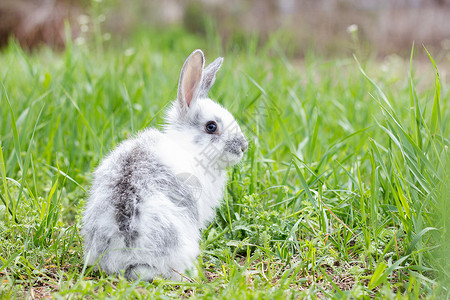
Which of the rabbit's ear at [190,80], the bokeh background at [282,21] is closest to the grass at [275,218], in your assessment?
the rabbit's ear at [190,80]

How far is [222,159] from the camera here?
2.82m

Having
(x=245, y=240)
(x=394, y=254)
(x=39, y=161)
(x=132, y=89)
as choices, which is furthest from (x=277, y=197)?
(x=132, y=89)

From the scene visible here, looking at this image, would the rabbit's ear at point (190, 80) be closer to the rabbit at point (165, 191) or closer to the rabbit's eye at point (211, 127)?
the rabbit at point (165, 191)

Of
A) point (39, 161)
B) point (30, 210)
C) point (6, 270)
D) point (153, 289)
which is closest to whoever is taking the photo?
point (153, 289)

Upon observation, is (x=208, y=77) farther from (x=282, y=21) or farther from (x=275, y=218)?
(x=282, y=21)

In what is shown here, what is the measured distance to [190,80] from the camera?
9.45ft

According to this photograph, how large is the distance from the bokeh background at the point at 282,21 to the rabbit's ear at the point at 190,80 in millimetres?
5475

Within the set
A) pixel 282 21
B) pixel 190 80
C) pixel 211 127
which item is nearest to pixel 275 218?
pixel 211 127

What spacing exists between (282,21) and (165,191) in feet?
23.9

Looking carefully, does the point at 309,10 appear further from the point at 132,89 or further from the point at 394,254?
the point at 394,254

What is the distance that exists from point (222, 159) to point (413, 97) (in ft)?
4.10

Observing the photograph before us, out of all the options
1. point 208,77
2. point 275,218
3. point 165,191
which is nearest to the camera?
point 165,191

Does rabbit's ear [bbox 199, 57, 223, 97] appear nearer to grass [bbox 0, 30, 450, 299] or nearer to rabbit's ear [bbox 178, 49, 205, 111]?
rabbit's ear [bbox 178, 49, 205, 111]

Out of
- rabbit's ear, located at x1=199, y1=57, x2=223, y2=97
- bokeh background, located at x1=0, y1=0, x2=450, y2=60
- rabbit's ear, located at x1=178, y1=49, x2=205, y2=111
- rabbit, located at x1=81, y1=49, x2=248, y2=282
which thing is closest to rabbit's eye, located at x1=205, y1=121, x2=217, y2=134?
rabbit, located at x1=81, y1=49, x2=248, y2=282
